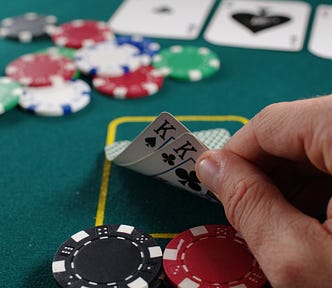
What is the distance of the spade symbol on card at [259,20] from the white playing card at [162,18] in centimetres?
14

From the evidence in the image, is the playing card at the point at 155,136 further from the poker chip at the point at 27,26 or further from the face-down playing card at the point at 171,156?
the poker chip at the point at 27,26

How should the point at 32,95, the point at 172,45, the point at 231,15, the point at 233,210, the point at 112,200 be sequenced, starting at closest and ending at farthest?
the point at 233,210 < the point at 112,200 < the point at 32,95 < the point at 172,45 < the point at 231,15

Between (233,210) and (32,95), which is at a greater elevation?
(233,210)

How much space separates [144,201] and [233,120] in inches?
17.8

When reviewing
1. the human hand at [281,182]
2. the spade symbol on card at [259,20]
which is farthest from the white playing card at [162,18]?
the human hand at [281,182]

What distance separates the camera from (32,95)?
175cm

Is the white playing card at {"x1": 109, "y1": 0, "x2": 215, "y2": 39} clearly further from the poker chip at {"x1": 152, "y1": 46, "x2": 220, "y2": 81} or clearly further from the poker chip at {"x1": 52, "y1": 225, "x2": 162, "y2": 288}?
the poker chip at {"x1": 52, "y1": 225, "x2": 162, "y2": 288}

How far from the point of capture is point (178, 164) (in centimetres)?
124

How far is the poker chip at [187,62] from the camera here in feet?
6.14

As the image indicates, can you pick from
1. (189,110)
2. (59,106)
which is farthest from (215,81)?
(59,106)

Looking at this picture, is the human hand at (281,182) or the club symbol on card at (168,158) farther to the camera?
the club symbol on card at (168,158)

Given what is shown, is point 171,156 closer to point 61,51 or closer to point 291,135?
point 291,135

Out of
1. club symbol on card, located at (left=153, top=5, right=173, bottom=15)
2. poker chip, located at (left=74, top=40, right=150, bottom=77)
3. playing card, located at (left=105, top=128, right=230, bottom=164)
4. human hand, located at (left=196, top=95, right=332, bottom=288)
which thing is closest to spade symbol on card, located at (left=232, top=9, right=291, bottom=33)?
club symbol on card, located at (left=153, top=5, right=173, bottom=15)

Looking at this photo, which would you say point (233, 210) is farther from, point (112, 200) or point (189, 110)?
point (189, 110)
